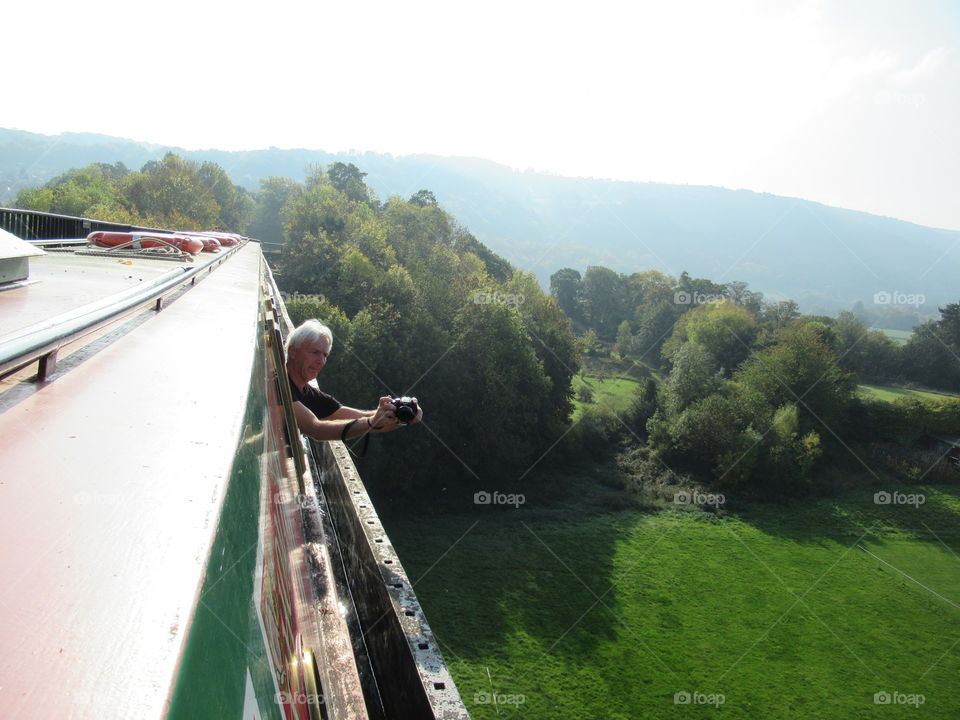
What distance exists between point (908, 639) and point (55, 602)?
3840cm

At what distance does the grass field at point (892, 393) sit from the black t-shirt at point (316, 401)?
6149cm

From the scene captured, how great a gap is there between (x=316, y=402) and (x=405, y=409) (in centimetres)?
113

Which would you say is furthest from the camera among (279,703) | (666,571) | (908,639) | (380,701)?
(666,571)

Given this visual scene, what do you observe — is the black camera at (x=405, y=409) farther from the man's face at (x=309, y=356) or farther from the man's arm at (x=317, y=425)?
the man's face at (x=309, y=356)

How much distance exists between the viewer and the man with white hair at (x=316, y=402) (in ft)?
11.6

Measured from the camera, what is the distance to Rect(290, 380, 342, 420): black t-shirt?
155 inches

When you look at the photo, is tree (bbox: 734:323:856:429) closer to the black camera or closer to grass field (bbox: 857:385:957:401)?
grass field (bbox: 857:385:957:401)

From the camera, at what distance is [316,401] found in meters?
4.05

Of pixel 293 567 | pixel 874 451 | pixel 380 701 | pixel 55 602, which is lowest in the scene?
pixel 874 451

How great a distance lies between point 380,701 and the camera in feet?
12.1

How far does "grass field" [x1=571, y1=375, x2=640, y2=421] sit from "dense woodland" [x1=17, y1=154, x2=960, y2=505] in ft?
4.01

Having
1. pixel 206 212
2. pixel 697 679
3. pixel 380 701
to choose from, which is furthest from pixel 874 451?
pixel 206 212

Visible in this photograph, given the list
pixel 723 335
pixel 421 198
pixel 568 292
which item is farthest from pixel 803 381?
pixel 568 292

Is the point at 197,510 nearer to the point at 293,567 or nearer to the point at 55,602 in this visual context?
the point at 55,602
